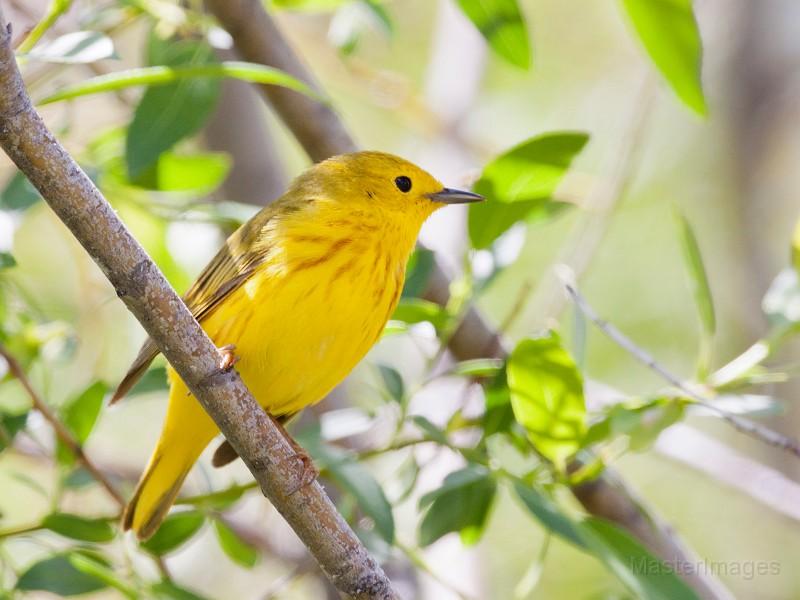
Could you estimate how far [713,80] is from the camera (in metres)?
6.20

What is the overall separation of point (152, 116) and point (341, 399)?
1.81m

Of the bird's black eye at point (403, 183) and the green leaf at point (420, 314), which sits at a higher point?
the bird's black eye at point (403, 183)

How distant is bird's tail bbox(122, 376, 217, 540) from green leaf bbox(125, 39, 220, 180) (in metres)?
0.65

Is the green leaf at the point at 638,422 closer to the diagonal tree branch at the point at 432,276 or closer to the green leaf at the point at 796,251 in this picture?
the diagonal tree branch at the point at 432,276

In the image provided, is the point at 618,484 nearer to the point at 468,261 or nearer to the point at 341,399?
the point at 468,261

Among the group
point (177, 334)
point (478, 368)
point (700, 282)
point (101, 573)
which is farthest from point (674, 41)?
point (101, 573)

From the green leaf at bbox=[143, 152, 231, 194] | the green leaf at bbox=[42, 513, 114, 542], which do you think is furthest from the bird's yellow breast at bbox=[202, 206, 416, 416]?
the green leaf at bbox=[42, 513, 114, 542]

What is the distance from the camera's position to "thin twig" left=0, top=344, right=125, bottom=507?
109 inches

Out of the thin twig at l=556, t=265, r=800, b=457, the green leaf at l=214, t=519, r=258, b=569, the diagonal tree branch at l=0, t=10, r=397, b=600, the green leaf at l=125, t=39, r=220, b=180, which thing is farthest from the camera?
the green leaf at l=214, t=519, r=258, b=569

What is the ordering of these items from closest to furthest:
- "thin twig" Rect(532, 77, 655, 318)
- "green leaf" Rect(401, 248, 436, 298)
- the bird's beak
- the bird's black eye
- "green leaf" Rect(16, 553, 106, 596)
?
"green leaf" Rect(16, 553, 106, 596), "green leaf" Rect(401, 248, 436, 298), the bird's beak, the bird's black eye, "thin twig" Rect(532, 77, 655, 318)

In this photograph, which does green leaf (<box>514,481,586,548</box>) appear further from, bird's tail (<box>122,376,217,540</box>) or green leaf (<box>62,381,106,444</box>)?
green leaf (<box>62,381,106,444</box>)

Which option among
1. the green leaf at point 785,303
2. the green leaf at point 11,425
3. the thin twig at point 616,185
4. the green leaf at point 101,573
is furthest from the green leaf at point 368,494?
the thin twig at point 616,185

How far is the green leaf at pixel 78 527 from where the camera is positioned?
2.71 m

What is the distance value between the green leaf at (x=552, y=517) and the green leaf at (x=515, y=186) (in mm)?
761
